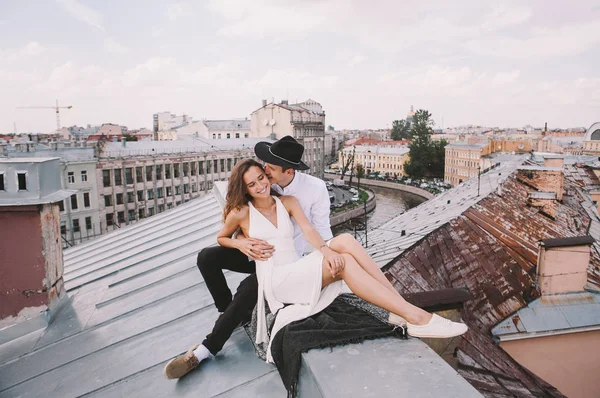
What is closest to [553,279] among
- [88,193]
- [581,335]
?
[581,335]

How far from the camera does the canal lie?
109 ft

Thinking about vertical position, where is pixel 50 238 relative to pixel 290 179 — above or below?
below

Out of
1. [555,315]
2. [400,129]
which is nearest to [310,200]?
[555,315]

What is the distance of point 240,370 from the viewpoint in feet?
8.41

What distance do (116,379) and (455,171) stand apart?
49574 millimetres

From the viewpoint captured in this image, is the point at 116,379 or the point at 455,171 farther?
the point at 455,171

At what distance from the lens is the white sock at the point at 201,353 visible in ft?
8.62

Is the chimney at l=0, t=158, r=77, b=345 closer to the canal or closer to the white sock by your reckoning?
the white sock

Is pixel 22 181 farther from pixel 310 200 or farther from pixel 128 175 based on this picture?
pixel 128 175

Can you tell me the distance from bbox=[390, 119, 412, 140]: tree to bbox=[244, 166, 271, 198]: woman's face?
85.8 m

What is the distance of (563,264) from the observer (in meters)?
6.73

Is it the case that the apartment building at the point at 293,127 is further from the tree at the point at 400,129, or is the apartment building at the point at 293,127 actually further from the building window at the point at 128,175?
the tree at the point at 400,129

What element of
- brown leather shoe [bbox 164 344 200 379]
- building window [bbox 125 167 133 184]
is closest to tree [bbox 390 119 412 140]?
building window [bbox 125 167 133 184]

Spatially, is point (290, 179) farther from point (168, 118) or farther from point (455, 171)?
point (168, 118)
